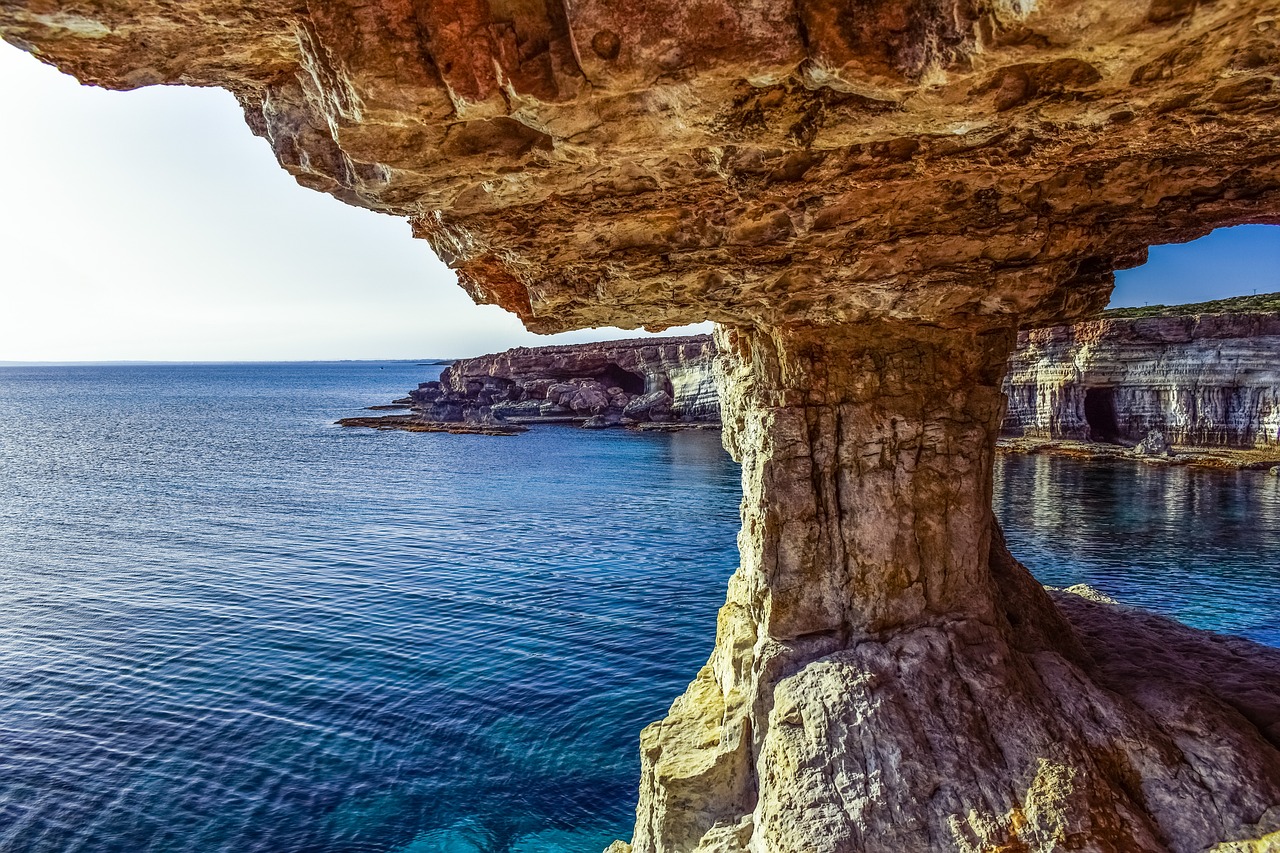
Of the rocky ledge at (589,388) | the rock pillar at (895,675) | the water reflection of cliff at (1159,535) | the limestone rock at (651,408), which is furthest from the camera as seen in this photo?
the limestone rock at (651,408)

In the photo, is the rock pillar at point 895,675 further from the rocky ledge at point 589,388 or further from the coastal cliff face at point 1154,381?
→ the rocky ledge at point 589,388

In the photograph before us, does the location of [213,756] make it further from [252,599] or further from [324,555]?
[324,555]

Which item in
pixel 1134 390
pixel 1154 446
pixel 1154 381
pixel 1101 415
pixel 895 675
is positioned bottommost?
pixel 1154 446

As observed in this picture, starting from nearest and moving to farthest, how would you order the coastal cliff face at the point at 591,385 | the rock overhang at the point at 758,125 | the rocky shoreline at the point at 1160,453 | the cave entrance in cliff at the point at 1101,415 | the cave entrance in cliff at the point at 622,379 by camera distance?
the rock overhang at the point at 758,125, the rocky shoreline at the point at 1160,453, the cave entrance in cliff at the point at 1101,415, the coastal cliff face at the point at 591,385, the cave entrance in cliff at the point at 622,379

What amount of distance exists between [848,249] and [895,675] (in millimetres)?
5327

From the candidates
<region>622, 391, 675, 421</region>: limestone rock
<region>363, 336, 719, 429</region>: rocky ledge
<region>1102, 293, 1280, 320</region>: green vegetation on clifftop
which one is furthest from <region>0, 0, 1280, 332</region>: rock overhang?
<region>622, 391, 675, 421</region>: limestone rock

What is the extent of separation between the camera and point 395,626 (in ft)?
82.7

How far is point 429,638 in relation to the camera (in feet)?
79.6

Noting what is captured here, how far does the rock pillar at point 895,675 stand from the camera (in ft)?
27.9

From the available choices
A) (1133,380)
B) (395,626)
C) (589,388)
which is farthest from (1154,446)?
(589,388)

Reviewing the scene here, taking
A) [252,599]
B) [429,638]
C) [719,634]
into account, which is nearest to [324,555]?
[252,599]

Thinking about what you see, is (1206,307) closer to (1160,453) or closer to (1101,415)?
(1101,415)

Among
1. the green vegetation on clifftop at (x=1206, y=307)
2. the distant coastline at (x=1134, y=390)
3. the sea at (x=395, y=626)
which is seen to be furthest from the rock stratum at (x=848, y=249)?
the green vegetation on clifftop at (x=1206, y=307)

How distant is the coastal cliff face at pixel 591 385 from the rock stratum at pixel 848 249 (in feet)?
234
